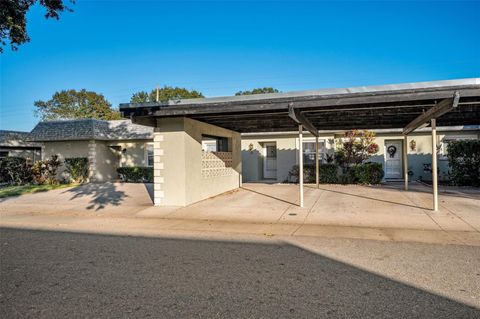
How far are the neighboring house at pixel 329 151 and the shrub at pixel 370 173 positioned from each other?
2.24m

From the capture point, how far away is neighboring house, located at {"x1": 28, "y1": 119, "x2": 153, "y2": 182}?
19.6 m

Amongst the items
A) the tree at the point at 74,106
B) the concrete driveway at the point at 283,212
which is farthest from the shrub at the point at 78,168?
the tree at the point at 74,106

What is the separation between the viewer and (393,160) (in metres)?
18.3

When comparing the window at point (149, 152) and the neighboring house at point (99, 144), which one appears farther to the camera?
the window at point (149, 152)

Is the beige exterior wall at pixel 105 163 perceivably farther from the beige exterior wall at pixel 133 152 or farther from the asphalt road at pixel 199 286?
the asphalt road at pixel 199 286

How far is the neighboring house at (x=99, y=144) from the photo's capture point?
772 inches

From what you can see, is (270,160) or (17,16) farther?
(270,160)

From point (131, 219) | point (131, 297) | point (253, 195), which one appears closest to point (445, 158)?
point (253, 195)

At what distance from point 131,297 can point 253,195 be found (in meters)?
9.13

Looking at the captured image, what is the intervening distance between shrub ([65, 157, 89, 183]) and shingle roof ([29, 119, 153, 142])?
1200mm

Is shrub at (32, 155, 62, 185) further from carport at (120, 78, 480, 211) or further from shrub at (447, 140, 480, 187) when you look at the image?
shrub at (447, 140, 480, 187)

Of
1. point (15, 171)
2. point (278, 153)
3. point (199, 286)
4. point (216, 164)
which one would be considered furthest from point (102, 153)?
point (199, 286)

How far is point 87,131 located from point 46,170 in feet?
9.95

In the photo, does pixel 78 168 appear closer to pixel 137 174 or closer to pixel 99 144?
pixel 99 144
